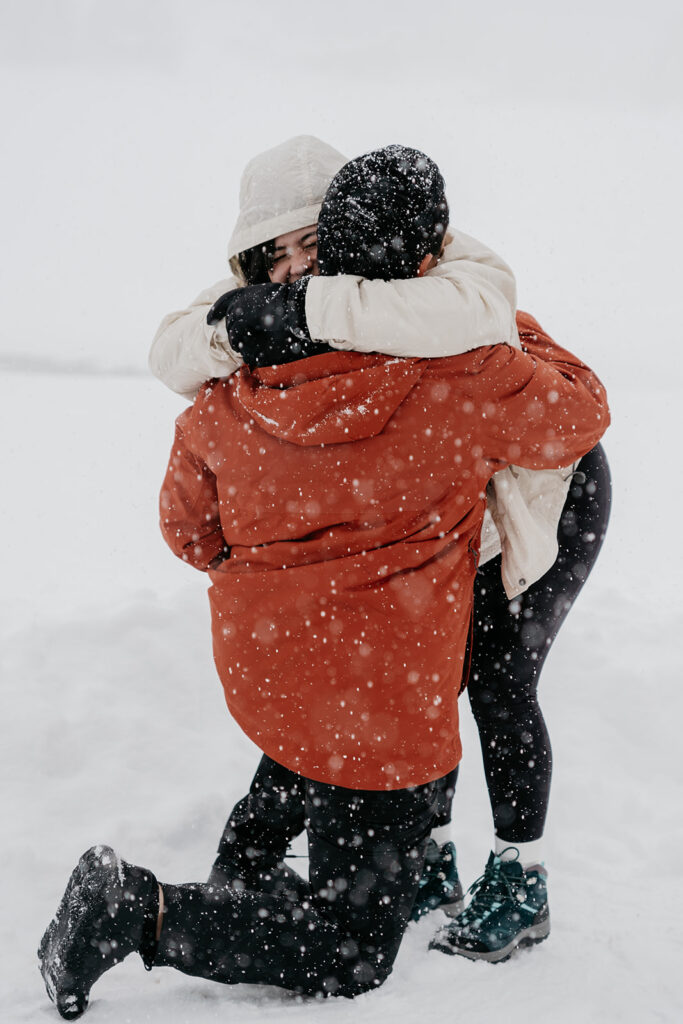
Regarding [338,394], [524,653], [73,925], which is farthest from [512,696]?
[73,925]

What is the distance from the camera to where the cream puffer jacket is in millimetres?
1489

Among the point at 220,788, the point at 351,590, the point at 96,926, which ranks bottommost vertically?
the point at 96,926

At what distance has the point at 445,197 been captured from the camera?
5.37 ft

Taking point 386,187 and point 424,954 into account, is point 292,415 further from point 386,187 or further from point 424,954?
point 424,954

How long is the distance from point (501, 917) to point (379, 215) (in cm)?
171

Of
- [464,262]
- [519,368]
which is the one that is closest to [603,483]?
[519,368]

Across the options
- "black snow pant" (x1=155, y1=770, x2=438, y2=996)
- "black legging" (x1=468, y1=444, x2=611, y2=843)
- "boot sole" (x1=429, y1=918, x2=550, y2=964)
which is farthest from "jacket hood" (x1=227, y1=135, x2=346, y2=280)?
"boot sole" (x1=429, y1=918, x2=550, y2=964)

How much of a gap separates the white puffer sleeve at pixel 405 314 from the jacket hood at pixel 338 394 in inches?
1.5

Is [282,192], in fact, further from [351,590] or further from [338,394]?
[351,590]

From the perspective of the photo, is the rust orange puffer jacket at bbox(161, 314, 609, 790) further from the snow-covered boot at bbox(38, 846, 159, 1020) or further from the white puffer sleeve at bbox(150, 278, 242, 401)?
the snow-covered boot at bbox(38, 846, 159, 1020)

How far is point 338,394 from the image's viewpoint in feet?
5.06

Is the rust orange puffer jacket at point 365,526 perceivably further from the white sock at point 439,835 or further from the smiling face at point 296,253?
the white sock at point 439,835

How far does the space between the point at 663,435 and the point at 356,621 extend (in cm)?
1010

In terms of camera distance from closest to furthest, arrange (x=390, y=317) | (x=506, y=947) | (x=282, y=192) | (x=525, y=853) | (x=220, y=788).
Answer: (x=390, y=317)
(x=282, y=192)
(x=506, y=947)
(x=525, y=853)
(x=220, y=788)
